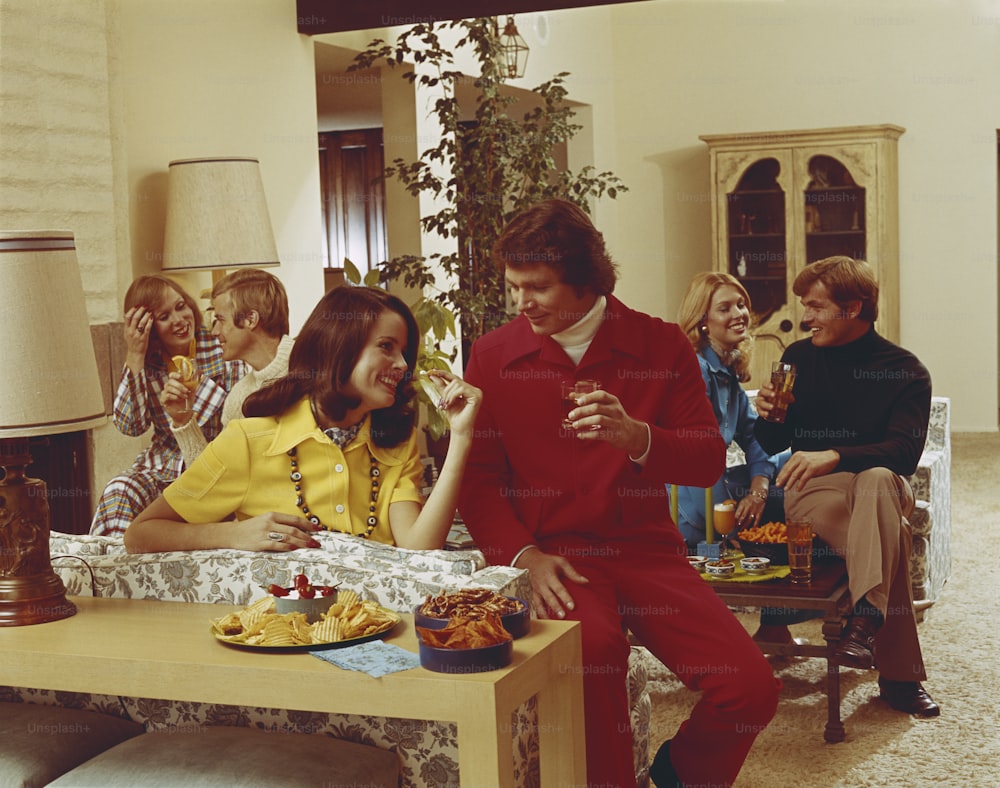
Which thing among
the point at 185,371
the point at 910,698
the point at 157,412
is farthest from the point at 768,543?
the point at 157,412

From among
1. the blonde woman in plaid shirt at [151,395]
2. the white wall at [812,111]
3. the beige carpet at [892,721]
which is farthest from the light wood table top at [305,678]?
the white wall at [812,111]

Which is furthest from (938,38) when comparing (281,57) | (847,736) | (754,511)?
(847,736)

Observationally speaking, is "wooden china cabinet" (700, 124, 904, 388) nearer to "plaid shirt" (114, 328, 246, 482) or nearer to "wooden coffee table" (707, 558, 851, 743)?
"wooden coffee table" (707, 558, 851, 743)

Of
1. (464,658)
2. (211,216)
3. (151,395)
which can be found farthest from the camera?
(211,216)

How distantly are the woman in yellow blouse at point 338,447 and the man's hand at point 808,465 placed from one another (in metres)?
1.48

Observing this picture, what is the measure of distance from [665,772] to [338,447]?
0.99 m

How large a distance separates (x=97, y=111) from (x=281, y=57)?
1444 millimetres

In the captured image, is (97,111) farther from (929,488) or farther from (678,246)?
(678,246)

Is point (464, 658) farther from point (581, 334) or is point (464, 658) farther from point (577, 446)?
point (581, 334)

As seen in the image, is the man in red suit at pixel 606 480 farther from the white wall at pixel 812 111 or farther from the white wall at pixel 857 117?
the white wall at pixel 857 117

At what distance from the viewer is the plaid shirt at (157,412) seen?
367cm

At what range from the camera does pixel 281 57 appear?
5.59m

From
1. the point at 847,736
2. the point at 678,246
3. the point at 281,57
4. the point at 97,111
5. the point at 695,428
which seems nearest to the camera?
the point at 695,428

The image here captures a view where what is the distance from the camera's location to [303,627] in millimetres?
2006
